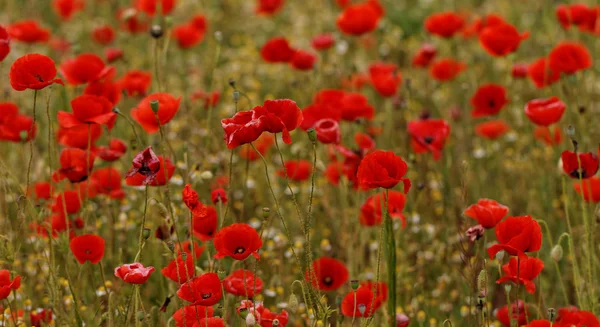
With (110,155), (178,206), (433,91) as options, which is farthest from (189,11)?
(110,155)

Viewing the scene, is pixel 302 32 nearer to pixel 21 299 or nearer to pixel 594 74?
pixel 594 74

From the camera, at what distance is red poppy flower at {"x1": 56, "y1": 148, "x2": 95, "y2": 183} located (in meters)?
2.71

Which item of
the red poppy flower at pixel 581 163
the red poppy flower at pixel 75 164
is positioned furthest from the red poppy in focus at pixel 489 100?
the red poppy flower at pixel 75 164

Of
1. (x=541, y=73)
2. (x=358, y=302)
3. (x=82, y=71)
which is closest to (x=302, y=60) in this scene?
(x=541, y=73)

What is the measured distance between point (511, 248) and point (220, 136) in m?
2.05

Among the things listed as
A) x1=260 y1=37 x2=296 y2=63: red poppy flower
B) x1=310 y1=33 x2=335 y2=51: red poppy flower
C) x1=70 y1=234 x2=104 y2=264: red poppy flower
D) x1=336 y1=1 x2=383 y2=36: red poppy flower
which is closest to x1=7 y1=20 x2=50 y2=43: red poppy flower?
x1=260 y1=37 x2=296 y2=63: red poppy flower

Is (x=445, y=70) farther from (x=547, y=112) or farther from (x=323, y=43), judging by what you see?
(x=547, y=112)

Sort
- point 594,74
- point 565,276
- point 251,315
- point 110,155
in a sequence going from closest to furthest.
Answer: point 251,315 → point 110,155 → point 565,276 → point 594,74

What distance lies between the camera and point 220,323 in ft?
7.23

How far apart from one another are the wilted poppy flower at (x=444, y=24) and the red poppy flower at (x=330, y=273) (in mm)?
1859

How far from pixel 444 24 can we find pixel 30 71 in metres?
2.35

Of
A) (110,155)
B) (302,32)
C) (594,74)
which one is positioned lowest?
(110,155)

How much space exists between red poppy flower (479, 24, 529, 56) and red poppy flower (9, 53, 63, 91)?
1988mm

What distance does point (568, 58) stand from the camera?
344 centimetres
